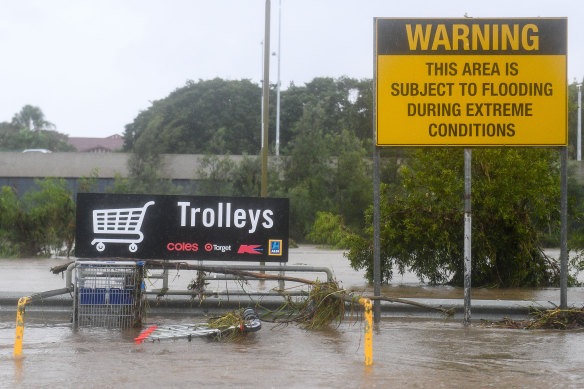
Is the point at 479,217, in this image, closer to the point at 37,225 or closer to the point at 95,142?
the point at 37,225

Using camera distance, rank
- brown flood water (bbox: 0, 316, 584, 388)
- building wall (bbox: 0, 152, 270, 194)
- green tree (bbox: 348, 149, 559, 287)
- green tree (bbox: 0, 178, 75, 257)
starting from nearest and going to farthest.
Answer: brown flood water (bbox: 0, 316, 584, 388) → green tree (bbox: 348, 149, 559, 287) → green tree (bbox: 0, 178, 75, 257) → building wall (bbox: 0, 152, 270, 194)

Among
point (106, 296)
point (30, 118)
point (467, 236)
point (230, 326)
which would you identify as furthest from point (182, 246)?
point (30, 118)

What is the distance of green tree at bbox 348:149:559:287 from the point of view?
48.9 ft

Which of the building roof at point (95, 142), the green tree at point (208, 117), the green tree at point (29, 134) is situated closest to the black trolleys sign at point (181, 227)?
the green tree at point (208, 117)

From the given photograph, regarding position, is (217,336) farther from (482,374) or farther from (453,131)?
(453,131)

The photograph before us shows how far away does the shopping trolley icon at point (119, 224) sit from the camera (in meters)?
12.7

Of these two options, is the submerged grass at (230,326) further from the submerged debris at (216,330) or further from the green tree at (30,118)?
the green tree at (30,118)

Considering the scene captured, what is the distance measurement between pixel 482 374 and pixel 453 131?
4371 millimetres

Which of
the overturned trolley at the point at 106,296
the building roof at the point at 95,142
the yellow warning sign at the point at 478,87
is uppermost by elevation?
the building roof at the point at 95,142

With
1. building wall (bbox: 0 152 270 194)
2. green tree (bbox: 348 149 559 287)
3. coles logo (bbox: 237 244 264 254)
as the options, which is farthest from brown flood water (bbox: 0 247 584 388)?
building wall (bbox: 0 152 270 194)

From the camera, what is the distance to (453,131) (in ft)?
36.7

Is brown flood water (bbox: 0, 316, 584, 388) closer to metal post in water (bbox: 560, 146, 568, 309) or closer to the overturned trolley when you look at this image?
the overturned trolley

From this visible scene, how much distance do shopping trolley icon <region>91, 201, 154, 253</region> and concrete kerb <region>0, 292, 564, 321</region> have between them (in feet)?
3.24

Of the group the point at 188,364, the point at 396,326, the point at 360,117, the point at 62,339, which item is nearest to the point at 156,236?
the point at 62,339
